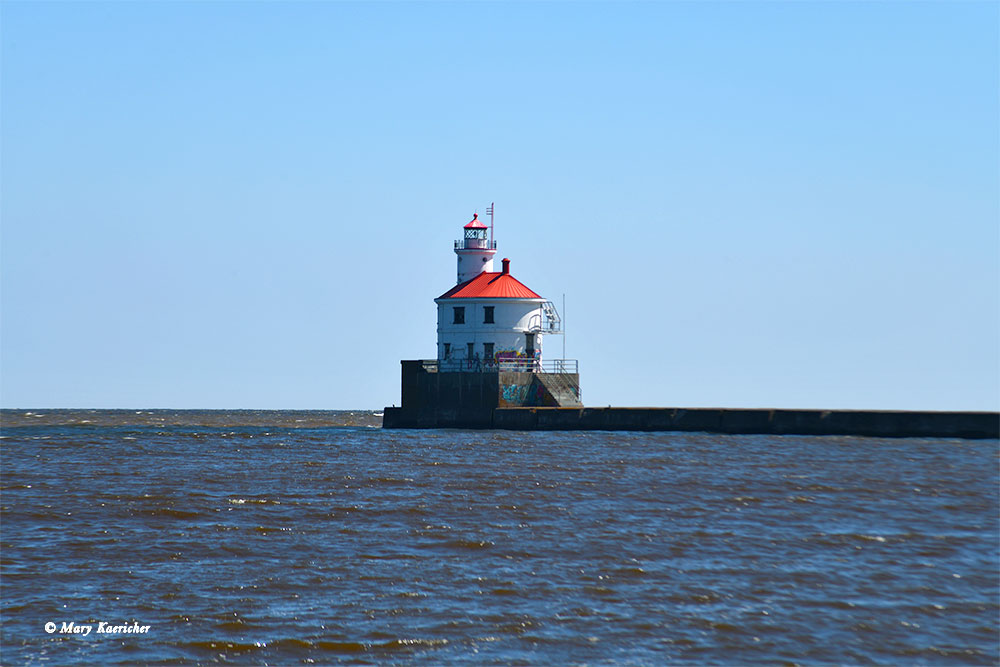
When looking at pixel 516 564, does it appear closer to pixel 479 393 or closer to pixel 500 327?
pixel 479 393

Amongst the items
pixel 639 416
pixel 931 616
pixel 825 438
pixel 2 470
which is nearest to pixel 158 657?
pixel 931 616

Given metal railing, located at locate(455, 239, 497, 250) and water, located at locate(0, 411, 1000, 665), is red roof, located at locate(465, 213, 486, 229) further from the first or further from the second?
water, located at locate(0, 411, 1000, 665)

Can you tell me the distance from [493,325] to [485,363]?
1.75 m

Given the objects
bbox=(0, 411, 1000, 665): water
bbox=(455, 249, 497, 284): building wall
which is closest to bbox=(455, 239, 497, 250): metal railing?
bbox=(455, 249, 497, 284): building wall

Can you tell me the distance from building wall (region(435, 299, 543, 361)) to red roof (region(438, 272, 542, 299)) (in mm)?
288

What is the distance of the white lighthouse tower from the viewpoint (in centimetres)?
5256

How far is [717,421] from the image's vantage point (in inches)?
1764

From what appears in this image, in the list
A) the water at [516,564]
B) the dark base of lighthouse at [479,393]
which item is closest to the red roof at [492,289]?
the dark base of lighthouse at [479,393]

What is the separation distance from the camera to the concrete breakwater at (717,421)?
38125mm

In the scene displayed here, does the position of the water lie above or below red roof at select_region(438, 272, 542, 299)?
below

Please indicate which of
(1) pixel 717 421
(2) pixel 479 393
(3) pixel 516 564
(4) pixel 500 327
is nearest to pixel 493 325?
(4) pixel 500 327

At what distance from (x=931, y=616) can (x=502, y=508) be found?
10375 mm

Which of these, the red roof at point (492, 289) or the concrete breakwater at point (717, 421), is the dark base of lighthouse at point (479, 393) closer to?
the concrete breakwater at point (717, 421)

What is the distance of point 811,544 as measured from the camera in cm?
1847
